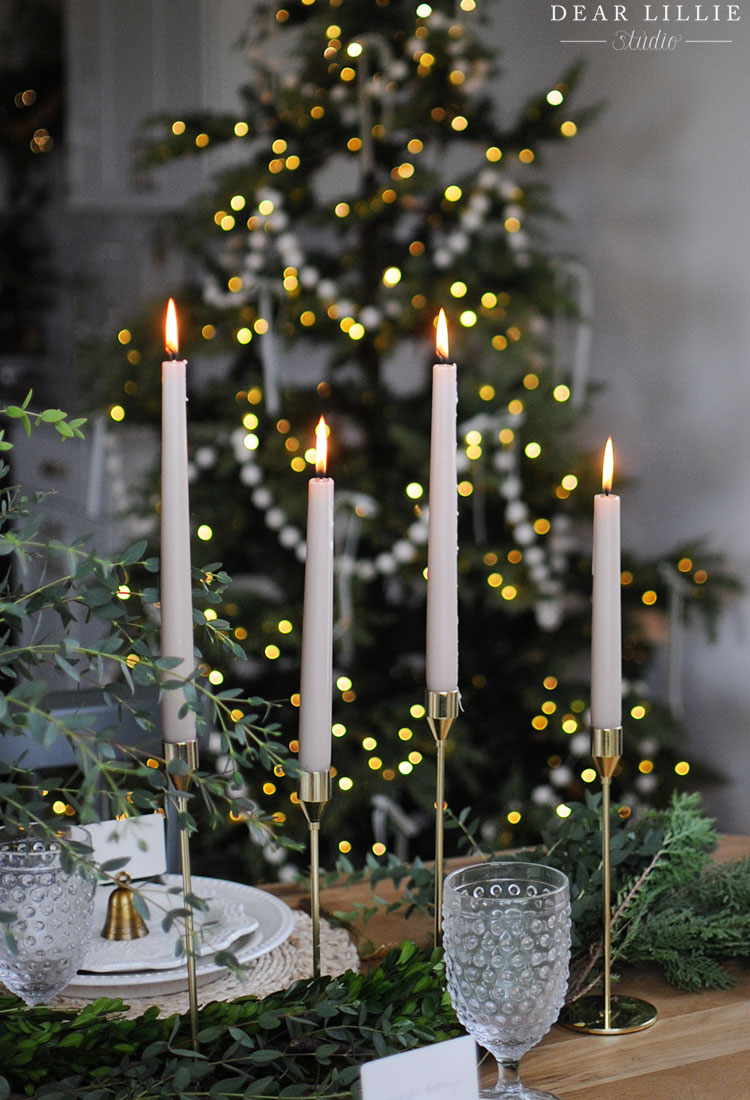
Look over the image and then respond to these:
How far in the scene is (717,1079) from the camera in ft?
2.60

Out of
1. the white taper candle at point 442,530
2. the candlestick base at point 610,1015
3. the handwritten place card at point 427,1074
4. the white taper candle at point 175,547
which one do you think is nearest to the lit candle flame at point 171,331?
the white taper candle at point 175,547

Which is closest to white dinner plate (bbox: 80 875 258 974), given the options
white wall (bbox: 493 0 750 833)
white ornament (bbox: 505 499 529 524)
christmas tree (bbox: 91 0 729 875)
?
christmas tree (bbox: 91 0 729 875)

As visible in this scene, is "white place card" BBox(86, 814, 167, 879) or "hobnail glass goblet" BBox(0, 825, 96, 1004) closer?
"hobnail glass goblet" BBox(0, 825, 96, 1004)

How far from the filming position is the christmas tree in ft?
7.56

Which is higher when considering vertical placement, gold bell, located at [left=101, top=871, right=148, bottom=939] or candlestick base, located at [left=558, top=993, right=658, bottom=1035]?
gold bell, located at [left=101, top=871, right=148, bottom=939]

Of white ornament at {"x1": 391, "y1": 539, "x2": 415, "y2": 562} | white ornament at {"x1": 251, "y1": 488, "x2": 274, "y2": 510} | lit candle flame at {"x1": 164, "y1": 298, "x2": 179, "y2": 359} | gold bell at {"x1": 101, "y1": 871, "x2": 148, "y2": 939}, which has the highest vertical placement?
lit candle flame at {"x1": 164, "y1": 298, "x2": 179, "y2": 359}

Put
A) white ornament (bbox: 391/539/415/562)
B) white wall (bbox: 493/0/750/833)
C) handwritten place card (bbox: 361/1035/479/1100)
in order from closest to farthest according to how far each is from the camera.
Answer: handwritten place card (bbox: 361/1035/479/1100), white ornament (bbox: 391/539/415/562), white wall (bbox: 493/0/750/833)

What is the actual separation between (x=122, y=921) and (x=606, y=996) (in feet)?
1.20

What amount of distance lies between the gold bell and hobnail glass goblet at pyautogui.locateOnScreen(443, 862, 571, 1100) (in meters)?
0.32

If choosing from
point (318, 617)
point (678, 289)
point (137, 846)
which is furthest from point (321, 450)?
point (678, 289)

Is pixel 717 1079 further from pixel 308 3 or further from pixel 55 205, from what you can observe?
pixel 55 205

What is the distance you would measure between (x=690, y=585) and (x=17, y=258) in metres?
2.48

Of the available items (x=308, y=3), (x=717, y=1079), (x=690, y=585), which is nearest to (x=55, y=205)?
(x=308, y=3)

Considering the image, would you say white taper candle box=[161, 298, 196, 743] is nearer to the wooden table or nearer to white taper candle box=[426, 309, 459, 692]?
white taper candle box=[426, 309, 459, 692]
